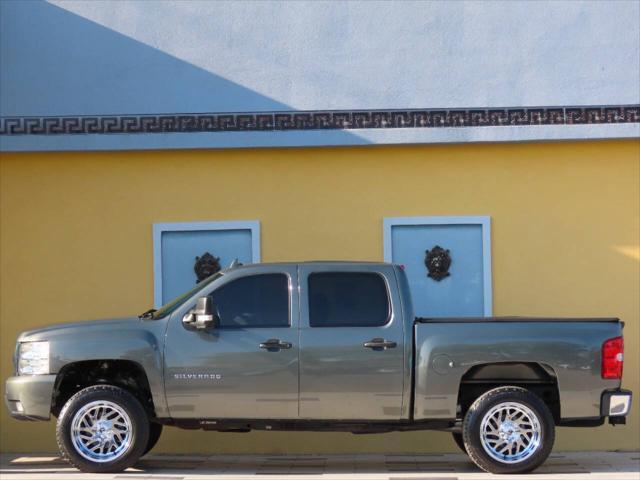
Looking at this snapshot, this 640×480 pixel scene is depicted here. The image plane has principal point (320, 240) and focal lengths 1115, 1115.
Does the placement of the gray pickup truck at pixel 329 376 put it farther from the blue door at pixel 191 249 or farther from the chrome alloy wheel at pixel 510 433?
the blue door at pixel 191 249

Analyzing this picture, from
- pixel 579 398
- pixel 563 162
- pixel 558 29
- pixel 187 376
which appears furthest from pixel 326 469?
pixel 558 29

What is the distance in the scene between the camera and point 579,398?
31.4 ft

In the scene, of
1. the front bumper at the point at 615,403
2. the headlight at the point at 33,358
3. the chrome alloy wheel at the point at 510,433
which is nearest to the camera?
the front bumper at the point at 615,403

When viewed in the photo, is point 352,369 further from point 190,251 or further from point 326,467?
point 190,251

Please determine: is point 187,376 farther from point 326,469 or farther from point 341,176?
point 341,176

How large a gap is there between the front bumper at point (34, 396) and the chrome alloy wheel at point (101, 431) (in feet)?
0.97

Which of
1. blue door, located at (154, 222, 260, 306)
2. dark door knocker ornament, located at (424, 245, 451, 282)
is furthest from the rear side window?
blue door, located at (154, 222, 260, 306)

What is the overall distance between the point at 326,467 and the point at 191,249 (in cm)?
296

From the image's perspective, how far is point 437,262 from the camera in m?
11.9

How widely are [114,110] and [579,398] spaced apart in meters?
5.78

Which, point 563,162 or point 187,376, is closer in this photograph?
point 187,376

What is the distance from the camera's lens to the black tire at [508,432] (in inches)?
377

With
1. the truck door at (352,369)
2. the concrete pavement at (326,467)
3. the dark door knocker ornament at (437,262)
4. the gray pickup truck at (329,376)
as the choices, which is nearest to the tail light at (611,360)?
the gray pickup truck at (329,376)

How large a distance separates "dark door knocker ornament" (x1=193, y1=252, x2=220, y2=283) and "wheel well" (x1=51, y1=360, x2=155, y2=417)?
2.20 meters
